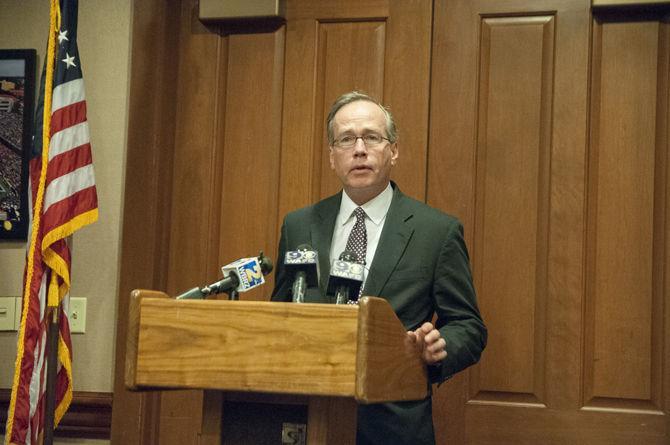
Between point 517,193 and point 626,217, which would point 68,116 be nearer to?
point 517,193

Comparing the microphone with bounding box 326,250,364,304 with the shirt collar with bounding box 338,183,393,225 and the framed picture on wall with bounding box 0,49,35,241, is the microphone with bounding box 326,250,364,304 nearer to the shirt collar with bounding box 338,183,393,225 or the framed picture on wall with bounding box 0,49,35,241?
the shirt collar with bounding box 338,183,393,225

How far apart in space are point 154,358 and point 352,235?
0.80m

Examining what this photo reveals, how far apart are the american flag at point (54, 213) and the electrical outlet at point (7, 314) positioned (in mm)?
378

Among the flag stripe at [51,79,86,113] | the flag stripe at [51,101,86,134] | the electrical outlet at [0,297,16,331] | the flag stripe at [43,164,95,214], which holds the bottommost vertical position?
the electrical outlet at [0,297,16,331]

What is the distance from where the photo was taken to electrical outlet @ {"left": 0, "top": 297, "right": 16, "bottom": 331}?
11.0ft

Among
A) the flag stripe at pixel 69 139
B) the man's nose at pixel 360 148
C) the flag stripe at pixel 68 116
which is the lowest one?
the man's nose at pixel 360 148

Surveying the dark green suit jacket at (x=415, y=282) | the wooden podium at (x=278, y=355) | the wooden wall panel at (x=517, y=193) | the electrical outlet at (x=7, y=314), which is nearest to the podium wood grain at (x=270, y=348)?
the wooden podium at (x=278, y=355)

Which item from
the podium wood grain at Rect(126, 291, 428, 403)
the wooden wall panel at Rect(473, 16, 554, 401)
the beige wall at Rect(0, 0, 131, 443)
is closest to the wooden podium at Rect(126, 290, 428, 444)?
the podium wood grain at Rect(126, 291, 428, 403)

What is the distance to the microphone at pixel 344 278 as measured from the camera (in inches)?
72.6

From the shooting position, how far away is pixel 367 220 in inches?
96.3

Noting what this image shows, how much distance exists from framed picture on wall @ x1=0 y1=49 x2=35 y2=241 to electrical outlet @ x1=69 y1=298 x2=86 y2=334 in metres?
0.34

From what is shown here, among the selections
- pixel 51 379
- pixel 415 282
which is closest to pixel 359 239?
pixel 415 282

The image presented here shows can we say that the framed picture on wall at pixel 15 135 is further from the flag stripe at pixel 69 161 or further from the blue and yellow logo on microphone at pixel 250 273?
the blue and yellow logo on microphone at pixel 250 273

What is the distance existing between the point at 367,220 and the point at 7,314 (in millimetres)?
1666
